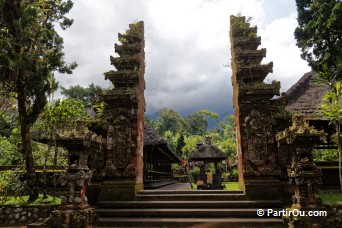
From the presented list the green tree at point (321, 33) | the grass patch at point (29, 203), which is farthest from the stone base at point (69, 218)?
the green tree at point (321, 33)

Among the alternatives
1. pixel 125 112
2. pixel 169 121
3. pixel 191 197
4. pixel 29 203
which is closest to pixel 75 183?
pixel 29 203

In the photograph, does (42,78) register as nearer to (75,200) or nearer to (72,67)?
(72,67)

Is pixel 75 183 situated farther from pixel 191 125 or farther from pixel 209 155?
pixel 191 125

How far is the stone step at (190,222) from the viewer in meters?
7.09

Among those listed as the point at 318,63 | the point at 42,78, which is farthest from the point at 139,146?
the point at 318,63

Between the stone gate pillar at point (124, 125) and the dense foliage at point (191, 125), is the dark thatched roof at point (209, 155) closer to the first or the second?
the stone gate pillar at point (124, 125)

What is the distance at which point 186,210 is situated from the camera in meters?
7.95

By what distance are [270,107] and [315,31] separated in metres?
8.41

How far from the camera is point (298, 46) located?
50.3 feet

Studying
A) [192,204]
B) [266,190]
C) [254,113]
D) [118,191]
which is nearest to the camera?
[192,204]

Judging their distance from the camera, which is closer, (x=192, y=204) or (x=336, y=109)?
(x=192, y=204)

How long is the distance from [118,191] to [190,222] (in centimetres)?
305

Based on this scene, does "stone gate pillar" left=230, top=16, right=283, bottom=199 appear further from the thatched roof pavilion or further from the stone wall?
the thatched roof pavilion

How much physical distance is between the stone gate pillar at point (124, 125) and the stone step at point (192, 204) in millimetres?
347
